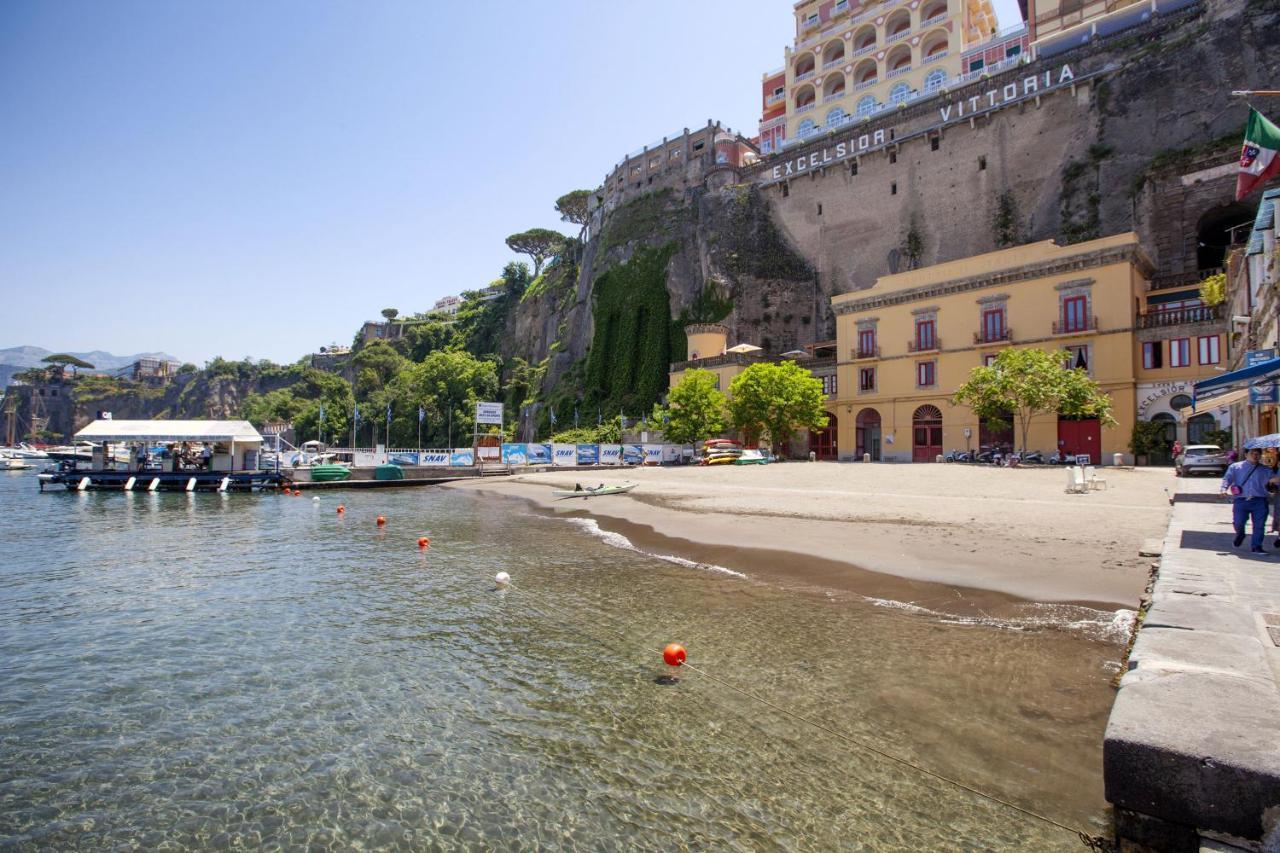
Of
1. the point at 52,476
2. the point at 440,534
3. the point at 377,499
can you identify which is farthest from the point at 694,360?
the point at 52,476

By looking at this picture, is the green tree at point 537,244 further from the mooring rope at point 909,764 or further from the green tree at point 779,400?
→ the mooring rope at point 909,764

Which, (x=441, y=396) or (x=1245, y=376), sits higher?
(x=441, y=396)

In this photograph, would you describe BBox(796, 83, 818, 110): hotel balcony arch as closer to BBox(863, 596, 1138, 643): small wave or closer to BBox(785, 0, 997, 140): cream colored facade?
BBox(785, 0, 997, 140): cream colored facade

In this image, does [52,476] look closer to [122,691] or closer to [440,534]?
[440,534]

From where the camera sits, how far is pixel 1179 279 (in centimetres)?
3878

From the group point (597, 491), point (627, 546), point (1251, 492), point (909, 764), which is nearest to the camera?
point (909, 764)

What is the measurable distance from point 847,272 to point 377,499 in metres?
46.4

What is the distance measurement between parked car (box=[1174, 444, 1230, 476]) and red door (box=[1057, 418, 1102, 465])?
8828 mm

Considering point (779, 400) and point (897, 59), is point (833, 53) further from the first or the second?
point (779, 400)

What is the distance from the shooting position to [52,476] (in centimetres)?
4228

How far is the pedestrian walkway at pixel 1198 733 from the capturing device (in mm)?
3193

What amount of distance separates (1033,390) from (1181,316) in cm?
982

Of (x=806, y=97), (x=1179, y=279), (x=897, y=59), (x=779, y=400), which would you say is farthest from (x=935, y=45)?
(x=779, y=400)

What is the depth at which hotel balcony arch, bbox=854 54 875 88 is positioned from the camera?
67.8 m
